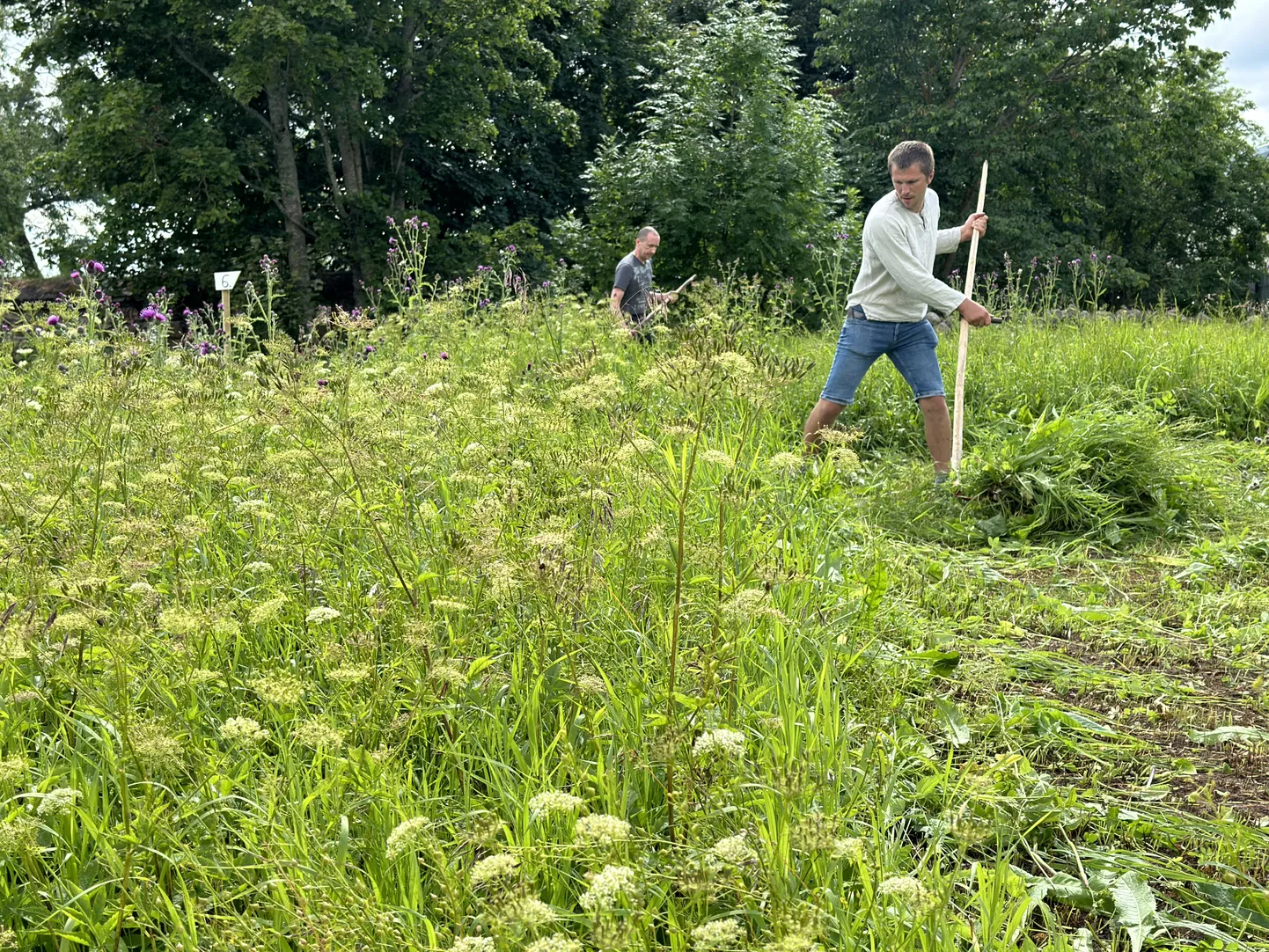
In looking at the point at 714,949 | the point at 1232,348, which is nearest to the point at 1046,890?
the point at 714,949

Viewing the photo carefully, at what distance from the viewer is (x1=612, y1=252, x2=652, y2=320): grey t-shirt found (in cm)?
925

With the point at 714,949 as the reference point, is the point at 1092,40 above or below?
above

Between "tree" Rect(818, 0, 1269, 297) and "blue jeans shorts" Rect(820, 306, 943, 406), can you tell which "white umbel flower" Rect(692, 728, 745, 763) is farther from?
"tree" Rect(818, 0, 1269, 297)

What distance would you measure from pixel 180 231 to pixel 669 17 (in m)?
16.6

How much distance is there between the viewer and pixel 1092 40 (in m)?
24.8

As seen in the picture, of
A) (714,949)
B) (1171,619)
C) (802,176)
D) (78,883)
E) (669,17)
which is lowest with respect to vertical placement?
(1171,619)

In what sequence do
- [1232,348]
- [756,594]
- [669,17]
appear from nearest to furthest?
[756,594] < [1232,348] < [669,17]

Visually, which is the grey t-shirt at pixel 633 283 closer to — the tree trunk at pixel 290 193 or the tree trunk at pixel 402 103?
the tree trunk at pixel 290 193

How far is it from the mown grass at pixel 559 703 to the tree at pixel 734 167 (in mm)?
10658

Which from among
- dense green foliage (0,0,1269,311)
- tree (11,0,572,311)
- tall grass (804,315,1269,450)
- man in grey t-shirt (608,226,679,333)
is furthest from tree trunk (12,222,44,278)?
tall grass (804,315,1269,450)

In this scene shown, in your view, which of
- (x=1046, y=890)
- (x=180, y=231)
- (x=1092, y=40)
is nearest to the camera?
(x=1046, y=890)

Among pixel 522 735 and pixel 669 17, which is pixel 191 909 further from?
pixel 669 17

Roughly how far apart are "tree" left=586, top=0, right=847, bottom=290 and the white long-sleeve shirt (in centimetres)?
857

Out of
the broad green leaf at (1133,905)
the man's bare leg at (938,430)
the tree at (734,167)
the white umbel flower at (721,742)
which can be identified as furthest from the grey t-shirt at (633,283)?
the white umbel flower at (721,742)
